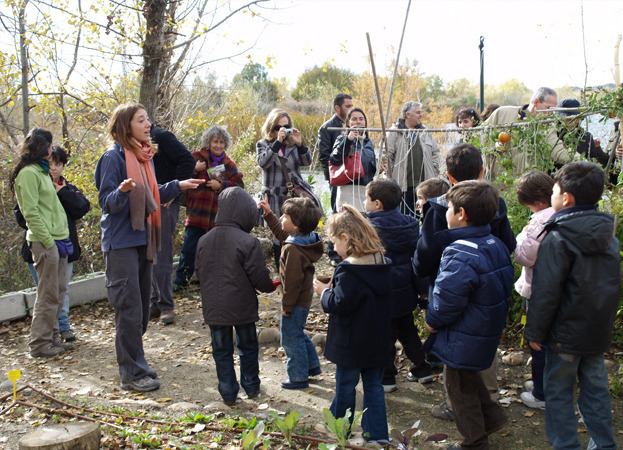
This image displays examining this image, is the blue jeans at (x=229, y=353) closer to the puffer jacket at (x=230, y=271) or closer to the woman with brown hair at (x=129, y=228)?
the puffer jacket at (x=230, y=271)

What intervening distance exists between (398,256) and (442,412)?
1077mm

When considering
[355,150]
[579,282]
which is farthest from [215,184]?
[579,282]

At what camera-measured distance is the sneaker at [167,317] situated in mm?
5688

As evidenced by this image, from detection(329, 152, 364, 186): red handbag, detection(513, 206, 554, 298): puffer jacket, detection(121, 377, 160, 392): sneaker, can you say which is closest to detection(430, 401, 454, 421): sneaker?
detection(513, 206, 554, 298): puffer jacket

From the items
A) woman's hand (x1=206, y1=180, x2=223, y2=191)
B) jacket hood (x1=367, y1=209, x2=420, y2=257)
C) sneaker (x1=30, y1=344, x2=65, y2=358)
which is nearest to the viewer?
jacket hood (x1=367, y1=209, x2=420, y2=257)

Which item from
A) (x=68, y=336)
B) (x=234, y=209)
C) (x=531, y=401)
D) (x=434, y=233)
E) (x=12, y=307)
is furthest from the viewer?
(x=12, y=307)

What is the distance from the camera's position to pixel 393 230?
12.7ft

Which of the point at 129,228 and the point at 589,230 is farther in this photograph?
the point at 129,228

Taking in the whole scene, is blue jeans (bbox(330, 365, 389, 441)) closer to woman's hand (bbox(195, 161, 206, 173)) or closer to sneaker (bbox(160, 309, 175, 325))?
sneaker (bbox(160, 309, 175, 325))

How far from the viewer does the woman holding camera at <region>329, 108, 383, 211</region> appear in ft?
20.5

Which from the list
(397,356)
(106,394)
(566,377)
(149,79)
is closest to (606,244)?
(566,377)

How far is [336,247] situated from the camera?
10.8 feet

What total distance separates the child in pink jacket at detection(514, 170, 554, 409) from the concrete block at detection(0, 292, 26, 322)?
4.95m

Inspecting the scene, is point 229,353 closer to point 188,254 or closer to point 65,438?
point 65,438
